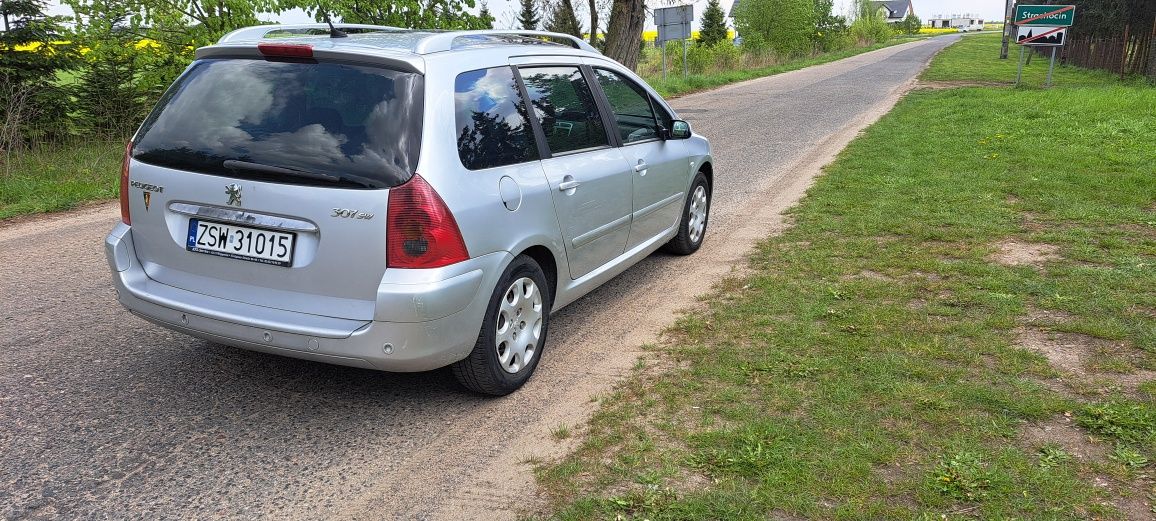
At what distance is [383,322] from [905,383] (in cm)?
237

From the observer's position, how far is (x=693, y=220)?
6.56m

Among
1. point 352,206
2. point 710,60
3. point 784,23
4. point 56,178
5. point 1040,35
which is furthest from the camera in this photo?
point 784,23

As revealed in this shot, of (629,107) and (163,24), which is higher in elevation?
(163,24)

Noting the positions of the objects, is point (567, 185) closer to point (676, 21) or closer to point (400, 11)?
point (400, 11)

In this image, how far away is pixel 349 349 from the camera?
335 cm

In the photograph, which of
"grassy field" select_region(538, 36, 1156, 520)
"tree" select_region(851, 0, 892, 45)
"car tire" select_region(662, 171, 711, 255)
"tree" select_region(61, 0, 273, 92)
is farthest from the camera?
"tree" select_region(851, 0, 892, 45)

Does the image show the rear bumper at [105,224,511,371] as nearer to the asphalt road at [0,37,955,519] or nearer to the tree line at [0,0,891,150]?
the asphalt road at [0,37,955,519]

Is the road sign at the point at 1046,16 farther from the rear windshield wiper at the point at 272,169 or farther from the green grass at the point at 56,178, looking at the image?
the rear windshield wiper at the point at 272,169

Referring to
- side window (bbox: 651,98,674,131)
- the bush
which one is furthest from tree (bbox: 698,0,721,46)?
side window (bbox: 651,98,674,131)

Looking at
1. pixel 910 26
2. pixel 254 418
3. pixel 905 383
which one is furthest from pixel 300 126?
pixel 910 26

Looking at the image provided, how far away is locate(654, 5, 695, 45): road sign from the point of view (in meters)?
24.5

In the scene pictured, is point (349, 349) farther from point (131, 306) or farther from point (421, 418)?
point (131, 306)

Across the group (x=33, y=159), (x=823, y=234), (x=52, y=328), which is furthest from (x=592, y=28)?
(x=52, y=328)

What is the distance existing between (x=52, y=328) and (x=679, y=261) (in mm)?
4154
